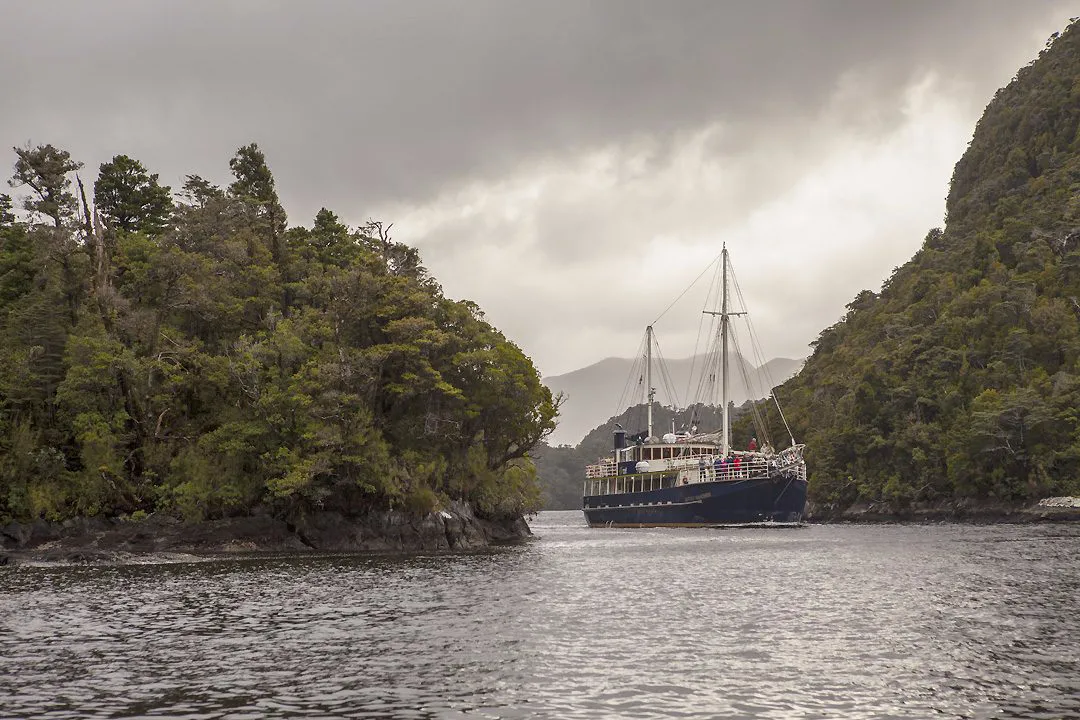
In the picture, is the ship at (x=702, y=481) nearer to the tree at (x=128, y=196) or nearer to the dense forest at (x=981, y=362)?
the dense forest at (x=981, y=362)

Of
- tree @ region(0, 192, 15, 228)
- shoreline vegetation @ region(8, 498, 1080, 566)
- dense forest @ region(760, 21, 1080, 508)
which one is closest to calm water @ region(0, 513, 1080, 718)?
shoreline vegetation @ region(8, 498, 1080, 566)

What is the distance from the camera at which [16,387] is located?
61031 millimetres

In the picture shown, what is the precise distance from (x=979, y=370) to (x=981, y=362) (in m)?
1.43

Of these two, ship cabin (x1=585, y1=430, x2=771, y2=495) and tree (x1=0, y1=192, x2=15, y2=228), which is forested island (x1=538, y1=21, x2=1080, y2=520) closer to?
ship cabin (x1=585, y1=430, x2=771, y2=495)

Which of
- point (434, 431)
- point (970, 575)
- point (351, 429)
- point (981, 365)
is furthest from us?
point (981, 365)

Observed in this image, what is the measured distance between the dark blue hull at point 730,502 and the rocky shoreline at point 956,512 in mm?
21805

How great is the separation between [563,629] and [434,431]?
39358 mm

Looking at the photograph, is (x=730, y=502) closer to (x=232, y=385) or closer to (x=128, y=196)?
(x=232, y=385)

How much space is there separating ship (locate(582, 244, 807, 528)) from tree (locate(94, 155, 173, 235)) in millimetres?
62298

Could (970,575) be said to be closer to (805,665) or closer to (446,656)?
(805,665)

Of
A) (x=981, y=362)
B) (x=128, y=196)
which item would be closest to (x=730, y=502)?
(x=981, y=362)

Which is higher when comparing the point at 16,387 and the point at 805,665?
the point at 16,387

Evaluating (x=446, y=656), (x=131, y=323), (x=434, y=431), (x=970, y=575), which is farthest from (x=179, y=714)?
(x=131, y=323)

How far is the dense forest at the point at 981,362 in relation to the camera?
108 m
